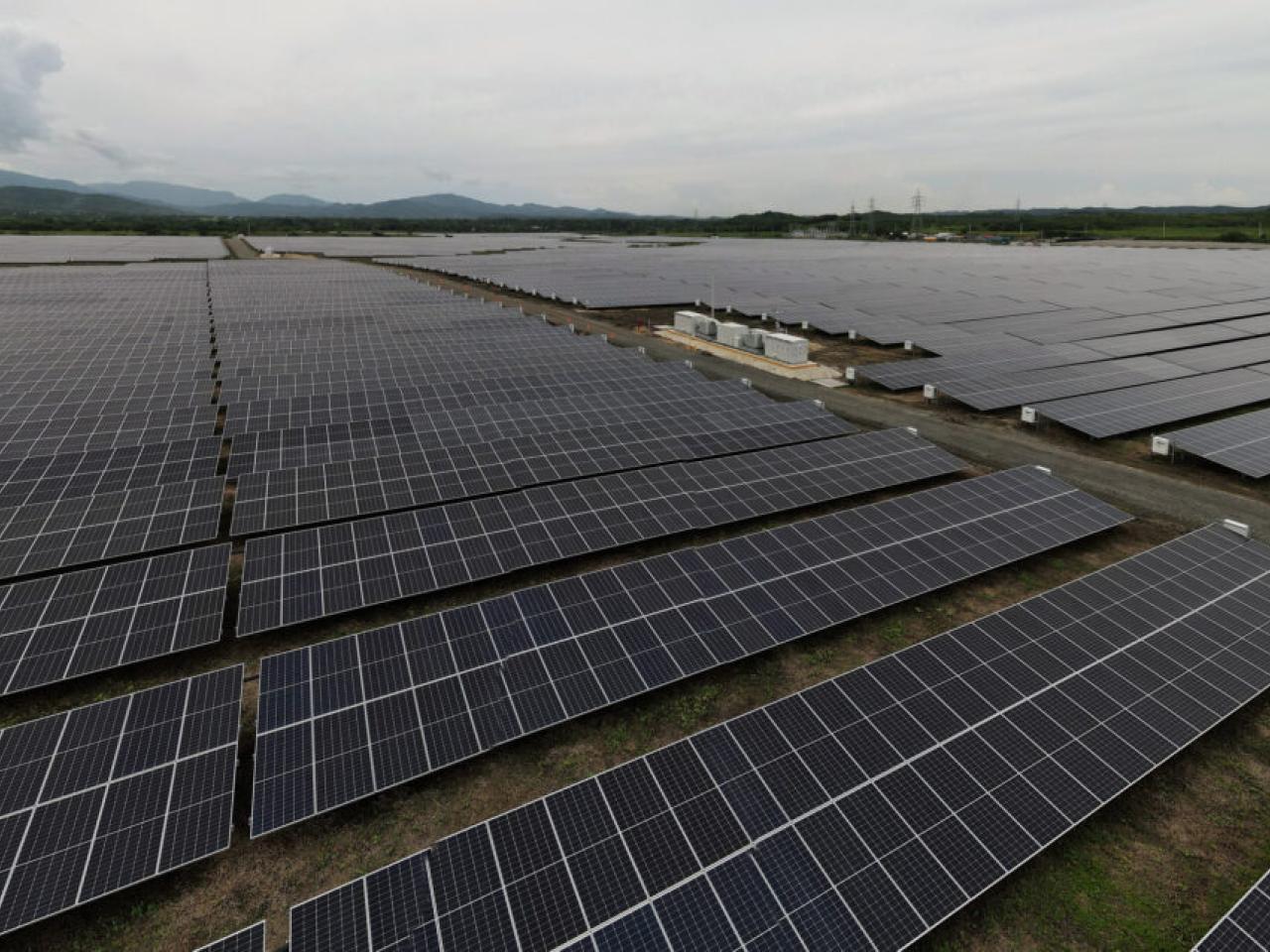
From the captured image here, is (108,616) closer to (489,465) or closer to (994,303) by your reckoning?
(489,465)

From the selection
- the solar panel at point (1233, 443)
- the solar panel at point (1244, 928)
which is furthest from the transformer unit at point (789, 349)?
the solar panel at point (1244, 928)

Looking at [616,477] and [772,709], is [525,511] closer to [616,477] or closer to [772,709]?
[616,477]

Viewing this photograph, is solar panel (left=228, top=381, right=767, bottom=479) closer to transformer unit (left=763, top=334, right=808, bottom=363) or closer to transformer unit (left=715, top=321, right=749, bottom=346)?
transformer unit (left=763, top=334, right=808, bottom=363)

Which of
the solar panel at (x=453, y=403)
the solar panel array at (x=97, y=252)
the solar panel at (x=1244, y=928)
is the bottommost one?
the solar panel at (x=1244, y=928)

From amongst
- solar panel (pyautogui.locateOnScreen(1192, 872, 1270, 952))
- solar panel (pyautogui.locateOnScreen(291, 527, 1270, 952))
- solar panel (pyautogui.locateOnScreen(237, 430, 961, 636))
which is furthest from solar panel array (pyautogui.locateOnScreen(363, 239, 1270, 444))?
solar panel (pyautogui.locateOnScreen(1192, 872, 1270, 952))

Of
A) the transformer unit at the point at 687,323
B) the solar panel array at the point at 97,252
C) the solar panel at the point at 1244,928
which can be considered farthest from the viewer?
the solar panel array at the point at 97,252

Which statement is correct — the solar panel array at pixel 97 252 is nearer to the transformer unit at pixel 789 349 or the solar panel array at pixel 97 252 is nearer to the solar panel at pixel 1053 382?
the transformer unit at pixel 789 349

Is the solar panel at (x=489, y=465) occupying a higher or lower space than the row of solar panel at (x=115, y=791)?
higher

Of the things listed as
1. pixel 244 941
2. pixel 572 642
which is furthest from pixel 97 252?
pixel 244 941
